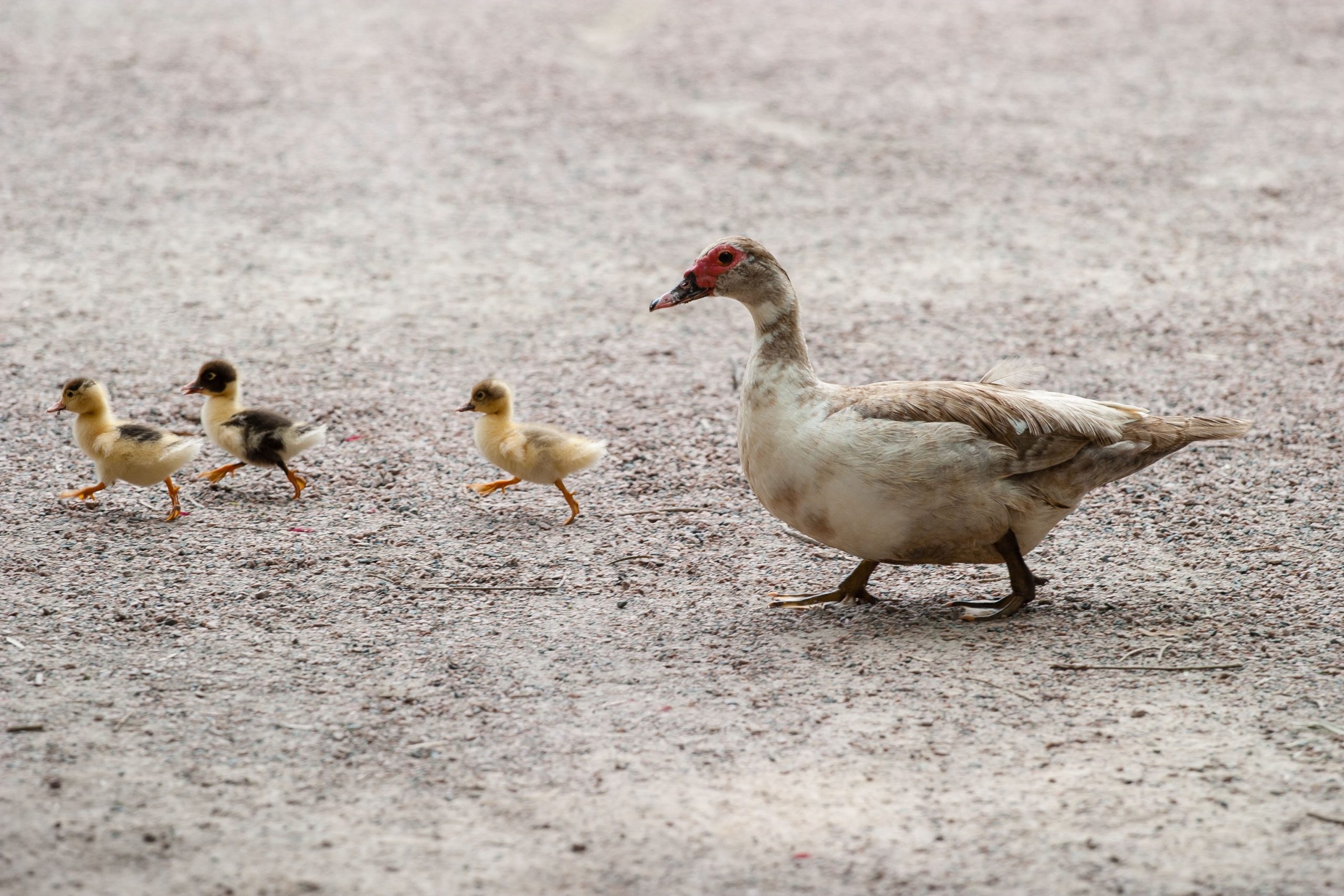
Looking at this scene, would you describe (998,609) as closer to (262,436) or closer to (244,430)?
(262,436)

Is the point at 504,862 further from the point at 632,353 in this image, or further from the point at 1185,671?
the point at 632,353

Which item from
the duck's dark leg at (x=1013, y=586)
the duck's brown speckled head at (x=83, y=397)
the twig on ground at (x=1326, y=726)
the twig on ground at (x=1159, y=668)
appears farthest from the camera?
the duck's brown speckled head at (x=83, y=397)

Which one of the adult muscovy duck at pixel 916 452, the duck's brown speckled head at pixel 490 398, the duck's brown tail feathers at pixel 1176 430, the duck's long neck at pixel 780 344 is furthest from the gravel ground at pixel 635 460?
the duck's long neck at pixel 780 344

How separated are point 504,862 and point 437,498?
2862mm

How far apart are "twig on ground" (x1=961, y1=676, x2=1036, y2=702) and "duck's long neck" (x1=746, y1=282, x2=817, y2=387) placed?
1.24 metres

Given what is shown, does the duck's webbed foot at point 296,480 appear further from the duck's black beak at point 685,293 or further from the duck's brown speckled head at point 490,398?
the duck's black beak at point 685,293

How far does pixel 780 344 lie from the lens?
529cm

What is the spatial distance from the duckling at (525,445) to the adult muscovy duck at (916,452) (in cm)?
110

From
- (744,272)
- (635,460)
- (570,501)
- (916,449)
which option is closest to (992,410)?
(916,449)

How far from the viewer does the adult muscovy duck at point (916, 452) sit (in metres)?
4.91

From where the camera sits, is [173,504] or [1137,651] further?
[173,504]

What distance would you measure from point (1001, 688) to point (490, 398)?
2687 millimetres

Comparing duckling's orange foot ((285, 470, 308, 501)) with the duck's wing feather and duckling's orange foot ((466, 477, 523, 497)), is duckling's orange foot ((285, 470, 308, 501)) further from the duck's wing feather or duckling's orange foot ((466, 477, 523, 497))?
the duck's wing feather

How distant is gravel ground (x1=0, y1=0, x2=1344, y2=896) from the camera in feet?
12.9
